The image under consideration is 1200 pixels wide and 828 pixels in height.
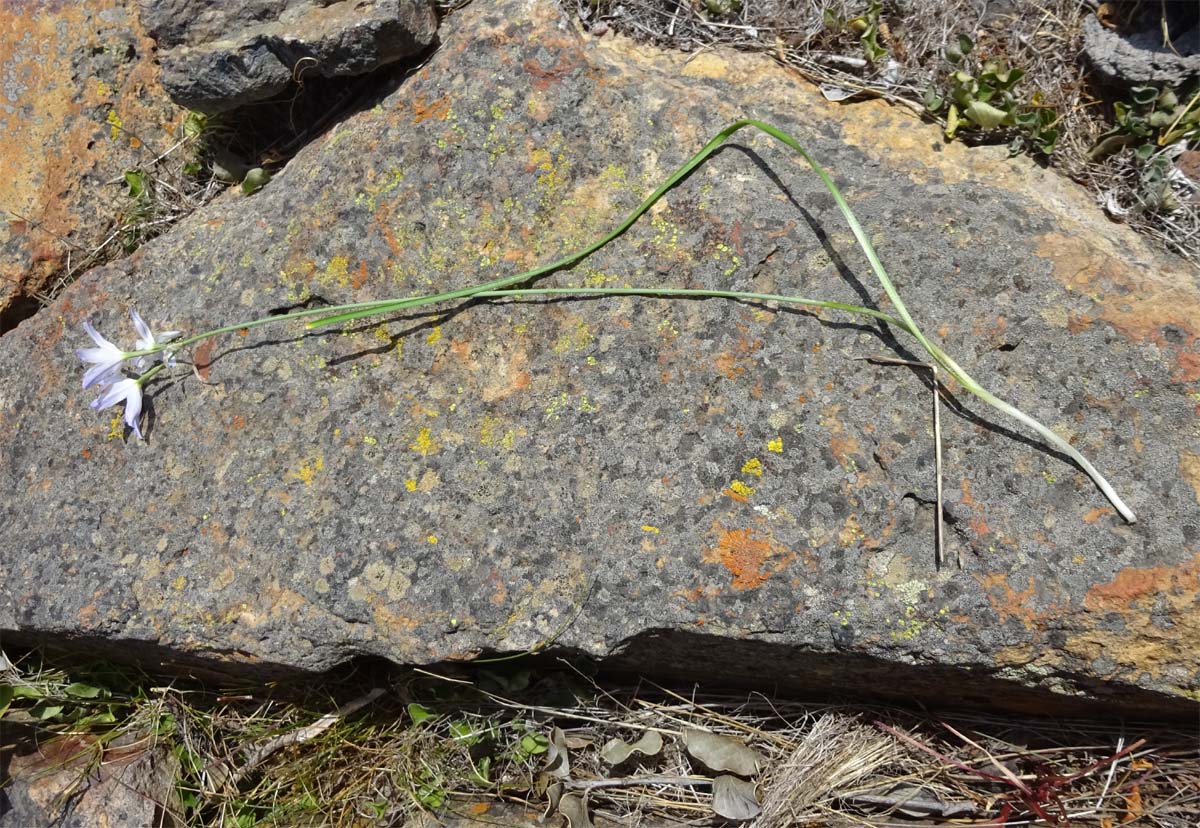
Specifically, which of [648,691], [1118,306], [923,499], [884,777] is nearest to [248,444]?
[648,691]

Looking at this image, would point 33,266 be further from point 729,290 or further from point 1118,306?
point 1118,306

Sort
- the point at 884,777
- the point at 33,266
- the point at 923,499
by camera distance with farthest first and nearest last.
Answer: the point at 33,266 → the point at 884,777 → the point at 923,499

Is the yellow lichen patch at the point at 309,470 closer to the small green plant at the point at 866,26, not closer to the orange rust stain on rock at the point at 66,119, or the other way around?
the orange rust stain on rock at the point at 66,119

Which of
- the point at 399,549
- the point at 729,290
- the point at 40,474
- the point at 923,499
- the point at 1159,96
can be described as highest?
the point at 1159,96

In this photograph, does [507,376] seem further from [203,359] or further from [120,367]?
[120,367]

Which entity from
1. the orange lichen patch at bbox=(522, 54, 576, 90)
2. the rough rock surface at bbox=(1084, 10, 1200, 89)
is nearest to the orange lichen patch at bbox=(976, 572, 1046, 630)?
the rough rock surface at bbox=(1084, 10, 1200, 89)

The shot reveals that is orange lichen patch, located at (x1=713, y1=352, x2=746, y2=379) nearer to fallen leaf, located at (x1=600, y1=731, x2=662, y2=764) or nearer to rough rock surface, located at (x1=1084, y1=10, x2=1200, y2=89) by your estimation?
fallen leaf, located at (x1=600, y1=731, x2=662, y2=764)

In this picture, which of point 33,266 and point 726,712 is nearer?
point 726,712

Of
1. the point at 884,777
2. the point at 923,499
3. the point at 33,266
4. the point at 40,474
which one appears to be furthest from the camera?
the point at 33,266

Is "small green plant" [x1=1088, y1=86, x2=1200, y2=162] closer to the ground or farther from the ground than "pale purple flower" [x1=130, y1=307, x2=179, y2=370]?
farther from the ground
